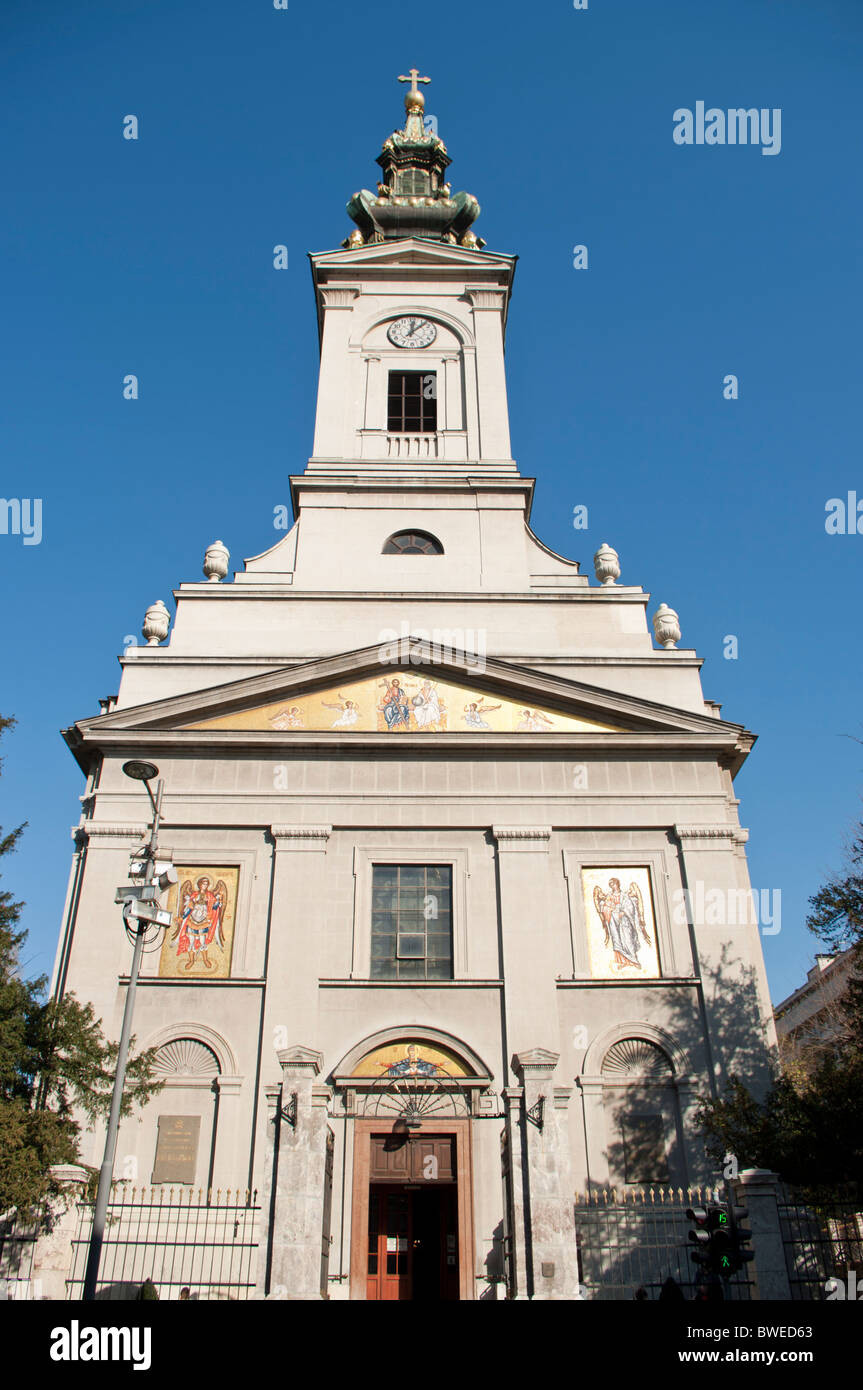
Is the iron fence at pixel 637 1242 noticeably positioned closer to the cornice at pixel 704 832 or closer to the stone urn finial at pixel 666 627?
the cornice at pixel 704 832

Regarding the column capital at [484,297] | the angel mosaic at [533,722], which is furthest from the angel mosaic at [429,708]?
the column capital at [484,297]

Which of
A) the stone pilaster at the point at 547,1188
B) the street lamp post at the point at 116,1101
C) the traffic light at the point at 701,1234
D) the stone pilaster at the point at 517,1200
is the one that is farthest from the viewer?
the stone pilaster at the point at 517,1200

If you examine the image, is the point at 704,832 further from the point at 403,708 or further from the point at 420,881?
Answer: the point at 403,708

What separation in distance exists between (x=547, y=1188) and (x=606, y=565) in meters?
14.8

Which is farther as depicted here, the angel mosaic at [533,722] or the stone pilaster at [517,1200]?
the angel mosaic at [533,722]

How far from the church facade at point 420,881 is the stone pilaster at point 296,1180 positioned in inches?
2.4

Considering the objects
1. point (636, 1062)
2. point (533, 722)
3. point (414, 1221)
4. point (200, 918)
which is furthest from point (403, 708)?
point (414, 1221)

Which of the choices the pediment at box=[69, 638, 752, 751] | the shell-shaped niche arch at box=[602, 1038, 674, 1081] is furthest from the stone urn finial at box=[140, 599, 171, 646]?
the shell-shaped niche arch at box=[602, 1038, 674, 1081]

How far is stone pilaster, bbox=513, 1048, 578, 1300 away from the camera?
13.3m

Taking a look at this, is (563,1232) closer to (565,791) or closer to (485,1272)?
(485,1272)

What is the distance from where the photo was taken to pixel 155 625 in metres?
23.8

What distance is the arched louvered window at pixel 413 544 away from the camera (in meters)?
25.4

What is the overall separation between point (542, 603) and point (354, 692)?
16.2ft

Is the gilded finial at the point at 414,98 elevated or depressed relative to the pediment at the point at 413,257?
elevated
